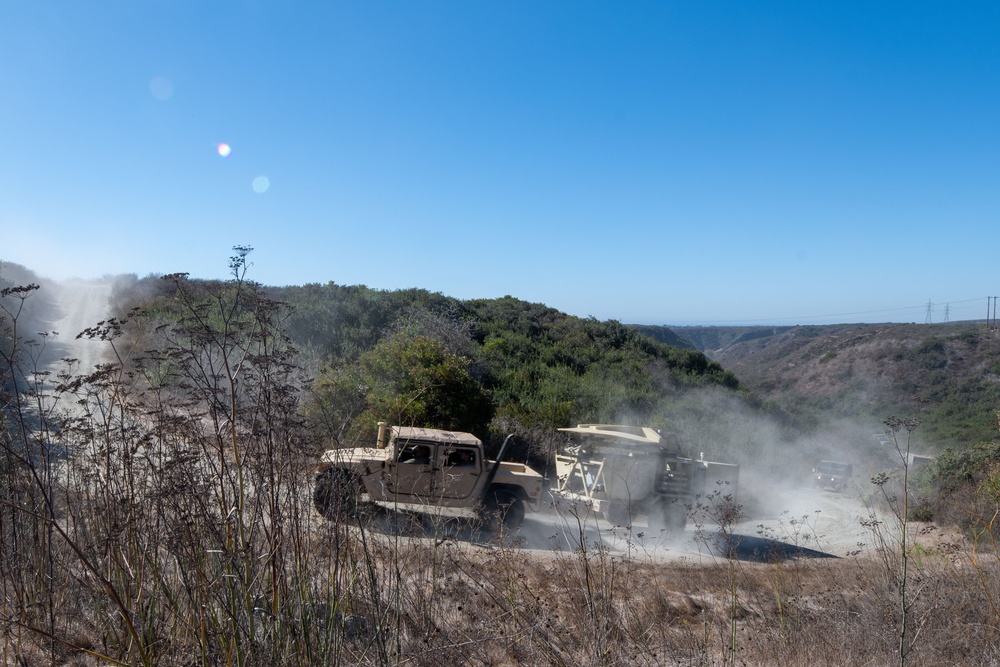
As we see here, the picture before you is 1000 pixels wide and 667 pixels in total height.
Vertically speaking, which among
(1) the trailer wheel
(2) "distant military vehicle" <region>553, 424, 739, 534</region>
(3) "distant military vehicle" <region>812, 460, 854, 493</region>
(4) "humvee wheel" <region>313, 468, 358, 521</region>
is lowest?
(3) "distant military vehicle" <region>812, 460, 854, 493</region>

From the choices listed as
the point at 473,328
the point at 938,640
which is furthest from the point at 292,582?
the point at 473,328

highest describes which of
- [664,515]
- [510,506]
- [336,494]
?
[336,494]

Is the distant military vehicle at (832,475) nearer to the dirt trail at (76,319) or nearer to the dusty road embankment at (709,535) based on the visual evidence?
the dusty road embankment at (709,535)

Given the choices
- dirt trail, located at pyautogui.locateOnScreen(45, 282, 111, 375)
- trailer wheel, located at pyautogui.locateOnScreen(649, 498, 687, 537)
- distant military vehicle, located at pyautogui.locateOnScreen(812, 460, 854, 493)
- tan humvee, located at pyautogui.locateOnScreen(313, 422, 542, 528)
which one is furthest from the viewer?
distant military vehicle, located at pyautogui.locateOnScreen(812, 460, 854, 493)

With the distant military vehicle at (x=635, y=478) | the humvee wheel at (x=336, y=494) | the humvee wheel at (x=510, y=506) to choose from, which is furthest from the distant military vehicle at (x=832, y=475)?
the humvee wheel at (x=336, y=494)

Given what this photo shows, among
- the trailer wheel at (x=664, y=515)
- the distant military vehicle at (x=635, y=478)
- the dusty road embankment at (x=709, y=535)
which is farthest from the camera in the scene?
the trailer wheel at (x=664, y=515)

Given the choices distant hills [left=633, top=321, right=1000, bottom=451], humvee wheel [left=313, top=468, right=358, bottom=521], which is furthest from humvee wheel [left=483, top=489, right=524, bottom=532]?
distant hills [left=633, top=321, right=1000, bottom=451]

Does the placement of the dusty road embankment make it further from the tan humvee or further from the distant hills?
the distant hills

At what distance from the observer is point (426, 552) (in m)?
5.26

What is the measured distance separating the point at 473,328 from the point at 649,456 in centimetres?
1611

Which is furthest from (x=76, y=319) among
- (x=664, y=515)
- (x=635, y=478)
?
(x=664, y=515)

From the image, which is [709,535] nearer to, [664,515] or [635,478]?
[664,515]

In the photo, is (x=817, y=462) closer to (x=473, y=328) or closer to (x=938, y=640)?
(x=473, y=328)

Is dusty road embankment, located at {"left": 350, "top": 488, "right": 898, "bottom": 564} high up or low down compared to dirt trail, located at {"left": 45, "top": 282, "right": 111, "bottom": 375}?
down
